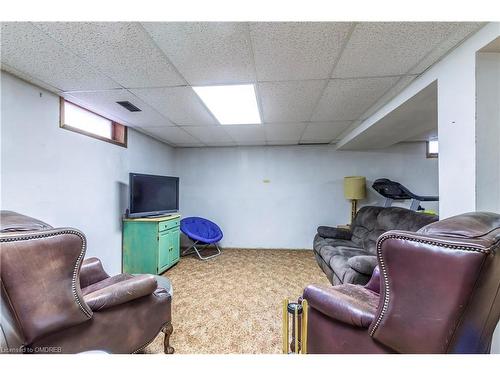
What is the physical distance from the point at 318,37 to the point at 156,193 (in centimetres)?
294

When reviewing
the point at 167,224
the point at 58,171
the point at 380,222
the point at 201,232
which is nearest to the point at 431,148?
the point at 380,222

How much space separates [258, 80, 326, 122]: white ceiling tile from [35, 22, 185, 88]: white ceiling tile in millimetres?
803

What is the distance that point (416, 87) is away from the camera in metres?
1.72

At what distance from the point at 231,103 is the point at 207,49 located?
0.90 metres

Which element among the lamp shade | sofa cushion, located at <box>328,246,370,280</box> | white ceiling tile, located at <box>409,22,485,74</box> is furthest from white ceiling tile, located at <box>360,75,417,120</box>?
sofa cushion, located at <box>328,246,370,280</box>

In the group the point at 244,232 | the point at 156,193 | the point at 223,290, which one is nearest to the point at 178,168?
the point at 156,193

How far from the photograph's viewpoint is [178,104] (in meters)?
2.18

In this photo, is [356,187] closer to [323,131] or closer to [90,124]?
[323,131]

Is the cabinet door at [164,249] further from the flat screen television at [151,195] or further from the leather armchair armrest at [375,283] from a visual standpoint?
the leather armchair armrest at [375,283]

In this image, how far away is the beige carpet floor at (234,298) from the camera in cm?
157

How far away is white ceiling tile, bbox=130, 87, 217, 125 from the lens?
190 centimetres

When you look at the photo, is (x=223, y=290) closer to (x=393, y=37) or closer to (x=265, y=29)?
(x=265, y=29)

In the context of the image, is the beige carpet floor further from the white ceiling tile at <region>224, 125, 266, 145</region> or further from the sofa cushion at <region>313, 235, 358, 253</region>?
the white ceiling tile at <region>224, 125, 266, 145</region>

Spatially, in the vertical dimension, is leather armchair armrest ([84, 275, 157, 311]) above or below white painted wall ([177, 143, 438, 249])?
below
